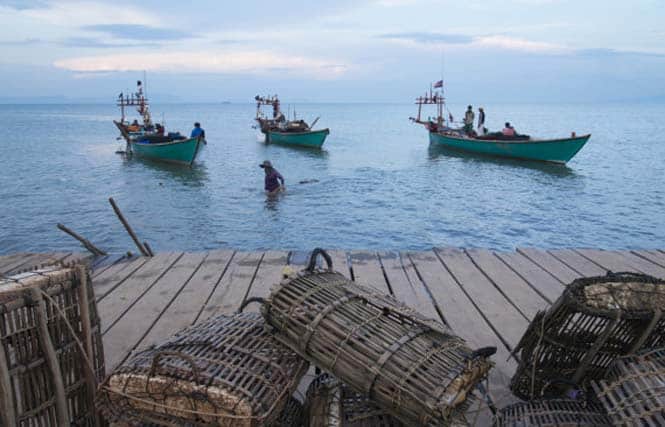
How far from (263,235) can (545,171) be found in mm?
17152

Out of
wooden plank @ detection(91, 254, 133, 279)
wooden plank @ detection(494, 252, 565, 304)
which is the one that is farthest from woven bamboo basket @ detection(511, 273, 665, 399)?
wooden plank @ detection(91, 254, 133, 279)

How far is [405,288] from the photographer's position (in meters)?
4.26

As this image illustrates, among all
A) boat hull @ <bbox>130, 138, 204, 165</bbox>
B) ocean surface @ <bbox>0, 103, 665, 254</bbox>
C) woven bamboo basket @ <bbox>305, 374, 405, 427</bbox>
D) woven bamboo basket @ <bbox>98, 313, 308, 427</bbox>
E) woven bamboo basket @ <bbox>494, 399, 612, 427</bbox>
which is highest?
woven bamboo basket @ <bbox>98, 313, 308, 427</bbox>

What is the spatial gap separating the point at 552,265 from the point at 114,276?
4270 mm

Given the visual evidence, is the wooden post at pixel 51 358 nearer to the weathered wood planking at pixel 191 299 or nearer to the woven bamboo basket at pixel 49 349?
the woven bamboo basket at pixel 49 349

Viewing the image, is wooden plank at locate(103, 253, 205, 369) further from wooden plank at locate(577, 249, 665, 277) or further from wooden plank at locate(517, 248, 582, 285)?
wooden plank at locate(577, 249, 665, 277)

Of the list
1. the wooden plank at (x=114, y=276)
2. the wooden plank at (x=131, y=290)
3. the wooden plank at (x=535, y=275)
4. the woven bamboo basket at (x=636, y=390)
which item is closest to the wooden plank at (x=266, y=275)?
the wooden plank at (x=131, y=290)

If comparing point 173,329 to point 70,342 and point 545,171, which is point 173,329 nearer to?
point 70,342

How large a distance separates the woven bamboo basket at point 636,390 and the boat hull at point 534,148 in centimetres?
2347

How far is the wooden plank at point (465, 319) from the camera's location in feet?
9.54

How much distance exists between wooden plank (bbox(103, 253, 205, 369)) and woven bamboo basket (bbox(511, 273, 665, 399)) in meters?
2.38

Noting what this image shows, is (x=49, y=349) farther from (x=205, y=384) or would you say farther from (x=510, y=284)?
(x=510, y=284)

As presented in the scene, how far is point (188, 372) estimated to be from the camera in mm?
1956

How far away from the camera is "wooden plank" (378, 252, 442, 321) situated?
12.7 ft
